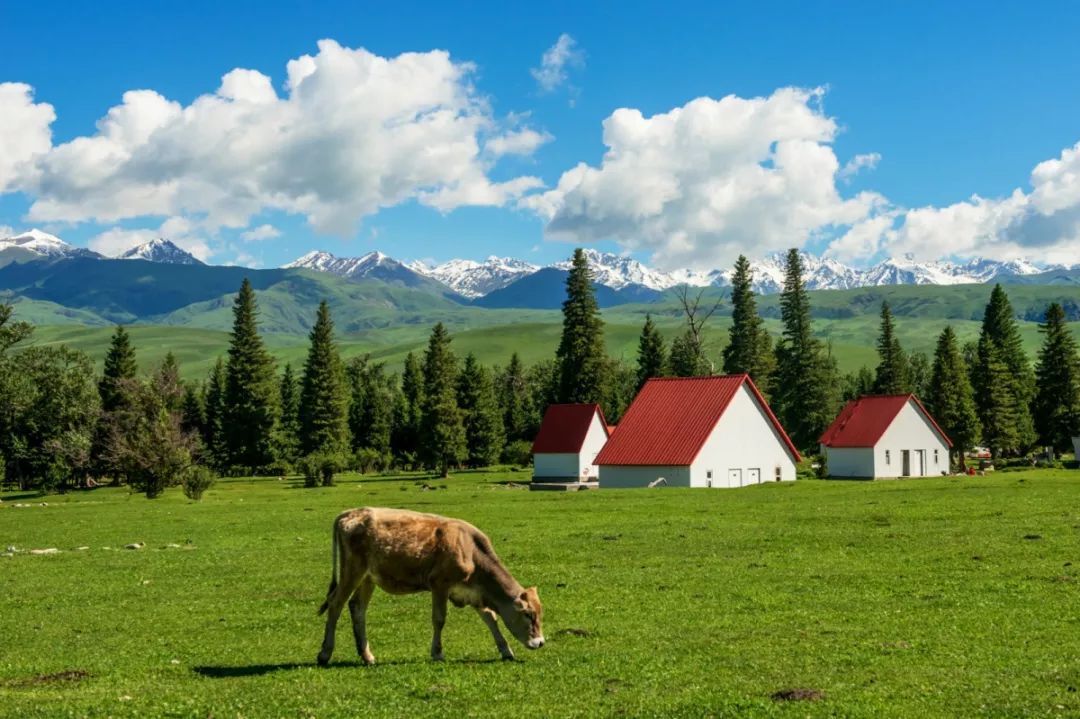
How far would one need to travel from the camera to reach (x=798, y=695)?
1234 centimetres

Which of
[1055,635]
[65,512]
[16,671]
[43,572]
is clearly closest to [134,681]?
[16,671]

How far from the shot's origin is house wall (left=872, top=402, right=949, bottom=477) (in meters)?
85.2

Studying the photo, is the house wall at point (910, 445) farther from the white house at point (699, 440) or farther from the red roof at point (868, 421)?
the white house at point (699, 440)

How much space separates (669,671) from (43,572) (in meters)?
21.9

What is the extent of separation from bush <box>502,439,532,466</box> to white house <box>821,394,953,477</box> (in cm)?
4532

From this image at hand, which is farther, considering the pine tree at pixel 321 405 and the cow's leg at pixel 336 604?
the pine tree at pixel 321 405

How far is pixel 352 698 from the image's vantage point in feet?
41.5

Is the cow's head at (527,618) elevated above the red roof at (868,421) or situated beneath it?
situated beneath

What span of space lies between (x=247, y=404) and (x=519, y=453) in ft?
115

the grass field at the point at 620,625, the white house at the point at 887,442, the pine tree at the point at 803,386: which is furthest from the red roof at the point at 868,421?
the grass field at the point at 620,625

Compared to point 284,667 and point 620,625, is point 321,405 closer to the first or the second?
point 620,625

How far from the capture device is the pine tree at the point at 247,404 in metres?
115

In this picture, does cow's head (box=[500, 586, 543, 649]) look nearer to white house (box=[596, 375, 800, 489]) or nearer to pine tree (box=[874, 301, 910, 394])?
white house (box=[596, 375, 800, 489])

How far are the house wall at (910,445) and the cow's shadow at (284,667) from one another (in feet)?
248
